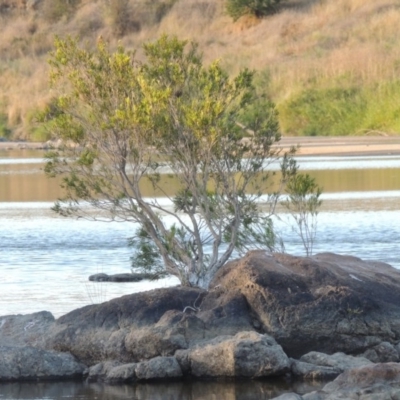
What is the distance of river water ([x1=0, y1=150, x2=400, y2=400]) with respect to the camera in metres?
10.0

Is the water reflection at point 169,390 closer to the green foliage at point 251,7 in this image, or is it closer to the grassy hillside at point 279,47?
the grassy hillside at point 279,47

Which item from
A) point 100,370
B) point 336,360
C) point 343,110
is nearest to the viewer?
point 336,360

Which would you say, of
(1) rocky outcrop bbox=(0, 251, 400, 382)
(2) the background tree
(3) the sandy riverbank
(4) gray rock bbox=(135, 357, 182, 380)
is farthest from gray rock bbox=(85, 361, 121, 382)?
(3) the sandy riverbank

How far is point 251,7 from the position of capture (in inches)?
2356

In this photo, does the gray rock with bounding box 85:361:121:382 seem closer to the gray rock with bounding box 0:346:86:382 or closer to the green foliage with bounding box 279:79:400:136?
the gray rock with bounding box 0:346:86:382

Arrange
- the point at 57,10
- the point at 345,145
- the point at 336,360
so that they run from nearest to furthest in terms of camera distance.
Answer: the point at 336,360, the point at 345,145, the point at 57,10

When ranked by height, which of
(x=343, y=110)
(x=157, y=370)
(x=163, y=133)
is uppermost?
(x=163, y=133)

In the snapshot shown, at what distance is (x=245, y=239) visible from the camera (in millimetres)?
13164

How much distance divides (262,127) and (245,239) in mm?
1324

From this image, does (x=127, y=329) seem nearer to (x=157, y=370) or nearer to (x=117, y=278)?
(x=157, y=370)

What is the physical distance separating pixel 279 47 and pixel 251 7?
343 inches

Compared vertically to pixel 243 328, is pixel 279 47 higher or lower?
lower

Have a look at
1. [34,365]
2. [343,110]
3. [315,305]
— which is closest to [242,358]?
[315,305]

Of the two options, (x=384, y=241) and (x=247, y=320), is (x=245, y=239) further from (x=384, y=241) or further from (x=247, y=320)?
(x=384, y=241)
